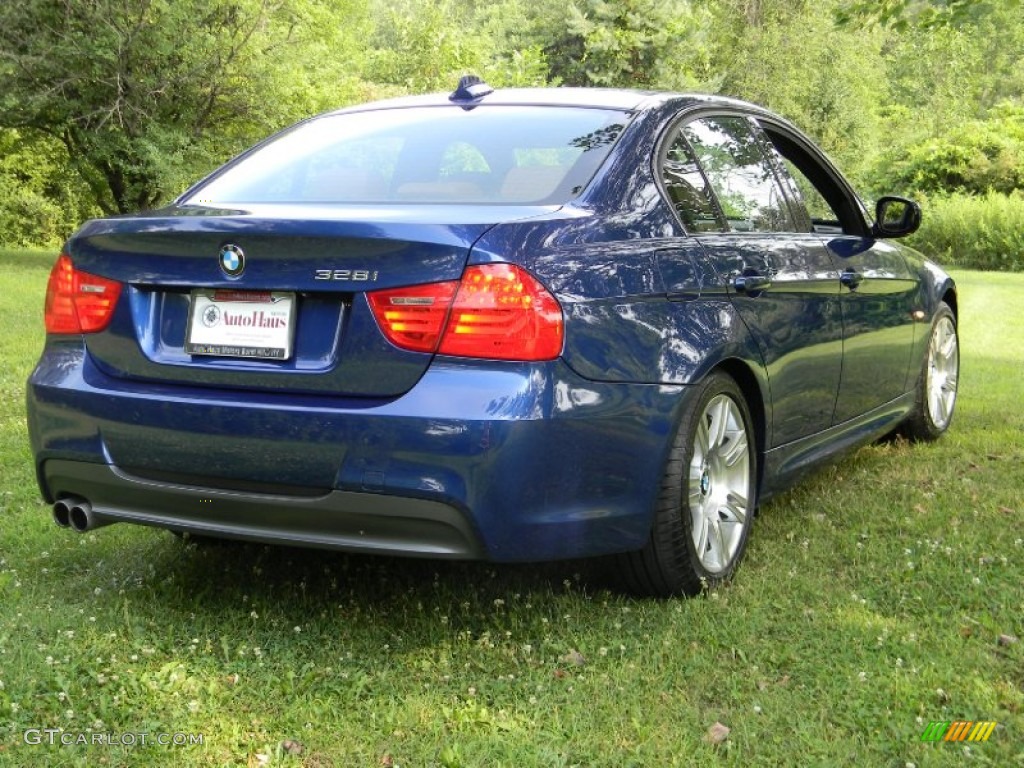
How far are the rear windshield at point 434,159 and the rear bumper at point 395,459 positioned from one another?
682mm

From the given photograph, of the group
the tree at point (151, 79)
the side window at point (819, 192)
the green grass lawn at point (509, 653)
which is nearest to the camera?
the green grass lawn at point (509, 653)

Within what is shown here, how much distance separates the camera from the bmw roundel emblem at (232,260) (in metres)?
3.22

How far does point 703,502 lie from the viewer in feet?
12.7

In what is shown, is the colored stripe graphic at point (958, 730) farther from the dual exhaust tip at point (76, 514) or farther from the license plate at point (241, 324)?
the dual exhaust tip at point (76, 514)

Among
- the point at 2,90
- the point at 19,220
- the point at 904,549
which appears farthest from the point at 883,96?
the point at 904,549

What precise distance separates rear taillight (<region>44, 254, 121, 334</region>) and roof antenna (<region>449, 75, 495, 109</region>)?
1.51m

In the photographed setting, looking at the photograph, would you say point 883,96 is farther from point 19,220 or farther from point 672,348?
point 672,348

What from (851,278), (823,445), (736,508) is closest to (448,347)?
(736,508)

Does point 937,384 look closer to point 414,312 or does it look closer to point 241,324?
point 414,312

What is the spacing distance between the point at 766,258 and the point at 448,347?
1596 mm

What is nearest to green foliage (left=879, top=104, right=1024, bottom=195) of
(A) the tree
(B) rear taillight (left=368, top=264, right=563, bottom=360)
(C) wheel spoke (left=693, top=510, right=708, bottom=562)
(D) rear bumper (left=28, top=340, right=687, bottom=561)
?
(A) the tree

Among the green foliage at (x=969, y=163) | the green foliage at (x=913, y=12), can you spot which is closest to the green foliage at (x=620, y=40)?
the green foliage at (x=969, y=163)

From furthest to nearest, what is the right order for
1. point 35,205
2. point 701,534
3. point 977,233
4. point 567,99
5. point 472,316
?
point 35,205, point 977,233, point 567,99, point 701,534, point 472,316

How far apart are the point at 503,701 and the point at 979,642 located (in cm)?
139
